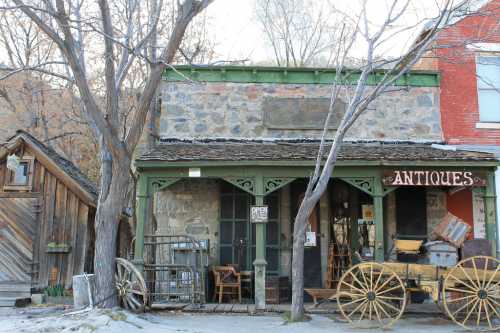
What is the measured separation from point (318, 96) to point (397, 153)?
2.99 m

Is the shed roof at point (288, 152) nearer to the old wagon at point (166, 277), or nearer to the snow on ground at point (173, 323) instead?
the old wagon at point (166, 277)

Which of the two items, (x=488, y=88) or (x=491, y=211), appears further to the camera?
(x=488, y=88)

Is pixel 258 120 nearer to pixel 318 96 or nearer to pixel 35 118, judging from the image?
pixel 318 96

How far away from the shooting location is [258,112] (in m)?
12.5

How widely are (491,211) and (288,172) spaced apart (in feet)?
13.1

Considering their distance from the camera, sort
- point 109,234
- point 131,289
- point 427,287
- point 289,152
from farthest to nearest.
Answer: point 289,152
point 131,289
point 109,234
point 427,287

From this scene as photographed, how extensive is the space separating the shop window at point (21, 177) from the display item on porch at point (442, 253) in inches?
338

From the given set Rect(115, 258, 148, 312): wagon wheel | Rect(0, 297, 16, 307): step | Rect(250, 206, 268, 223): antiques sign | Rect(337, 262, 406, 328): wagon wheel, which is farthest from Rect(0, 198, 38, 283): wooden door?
Rect(337, 262, 406, 328): wagon wheel

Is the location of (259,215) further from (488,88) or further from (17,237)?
(488,88)

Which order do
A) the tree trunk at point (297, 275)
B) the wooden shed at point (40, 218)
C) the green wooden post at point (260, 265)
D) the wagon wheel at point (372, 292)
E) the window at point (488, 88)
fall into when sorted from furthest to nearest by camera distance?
1. the window at point (488, 88)
2. the wooden shed at point (40, 218)
3. the green wooden post at point (260, 265)
4. the tree trunk at point (297, 275)
5. the wagon wheel at point (372, 292)

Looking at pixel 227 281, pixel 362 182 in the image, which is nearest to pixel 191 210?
pixel 227 281

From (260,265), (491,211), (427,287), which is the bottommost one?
(427,287)

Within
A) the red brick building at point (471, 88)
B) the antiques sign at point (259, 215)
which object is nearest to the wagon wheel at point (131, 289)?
the antiques sign at point (259, 215)

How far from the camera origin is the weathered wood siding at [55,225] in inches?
445
